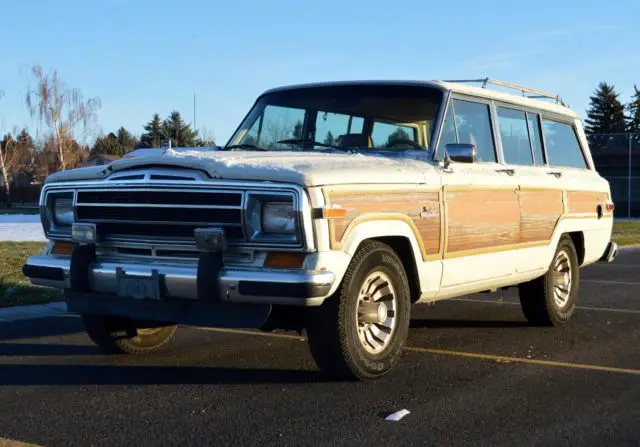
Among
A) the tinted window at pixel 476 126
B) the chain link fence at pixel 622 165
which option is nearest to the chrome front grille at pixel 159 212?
the tinted window at pixel 476 126

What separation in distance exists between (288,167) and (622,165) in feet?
142

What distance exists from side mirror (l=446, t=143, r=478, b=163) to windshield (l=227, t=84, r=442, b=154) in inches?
11.8

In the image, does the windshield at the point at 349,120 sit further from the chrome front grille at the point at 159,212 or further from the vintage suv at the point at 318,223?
the chrome front grille at the point at 159,212

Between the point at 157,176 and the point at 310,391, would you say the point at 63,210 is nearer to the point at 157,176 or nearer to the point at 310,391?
the point at 157,176

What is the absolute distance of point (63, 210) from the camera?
20.8ft

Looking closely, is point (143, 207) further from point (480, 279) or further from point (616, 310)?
point (616, 310)

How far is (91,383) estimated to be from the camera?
5770 mm

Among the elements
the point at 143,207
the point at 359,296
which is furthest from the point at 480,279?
the point at 143,207

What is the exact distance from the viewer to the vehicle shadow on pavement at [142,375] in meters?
5.81

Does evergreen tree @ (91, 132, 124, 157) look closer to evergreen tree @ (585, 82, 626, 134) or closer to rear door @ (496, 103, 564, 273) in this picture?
evergreen tree @ (585, 82, 626, 134)

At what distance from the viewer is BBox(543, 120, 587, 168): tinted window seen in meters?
8.59

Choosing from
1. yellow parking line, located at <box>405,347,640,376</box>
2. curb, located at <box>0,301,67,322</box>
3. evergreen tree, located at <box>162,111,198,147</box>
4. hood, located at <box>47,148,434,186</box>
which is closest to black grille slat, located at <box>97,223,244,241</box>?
hood, located at <box>47,148,434,186</box>

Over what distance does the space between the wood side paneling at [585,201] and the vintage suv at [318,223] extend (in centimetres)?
51

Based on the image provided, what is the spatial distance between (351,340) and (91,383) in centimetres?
179
